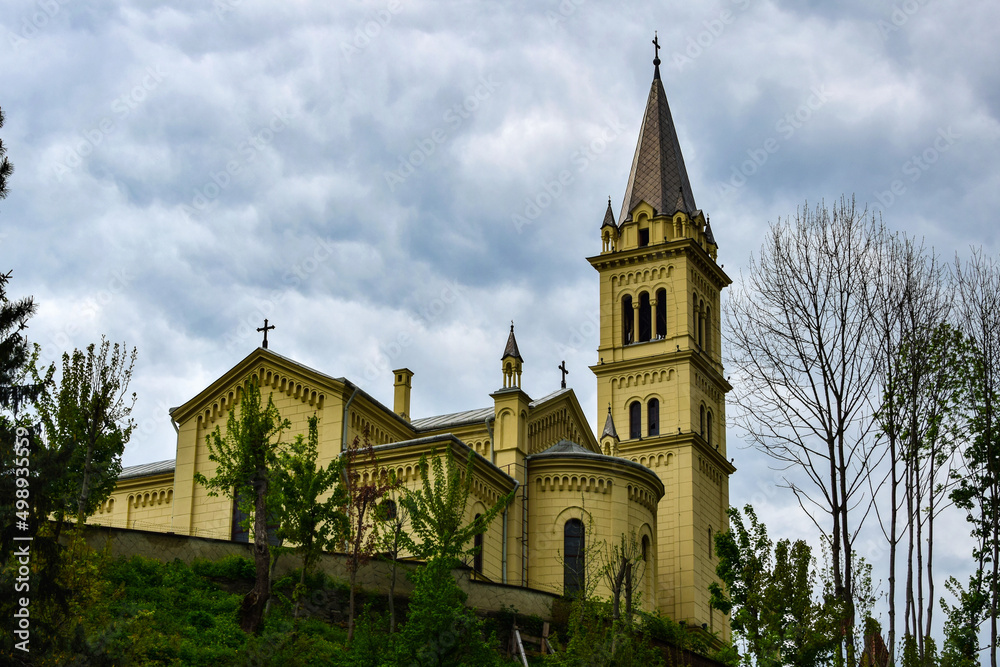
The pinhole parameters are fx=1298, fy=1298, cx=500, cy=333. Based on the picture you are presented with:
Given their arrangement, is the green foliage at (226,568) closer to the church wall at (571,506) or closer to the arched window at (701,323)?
the church wall at (571,506)

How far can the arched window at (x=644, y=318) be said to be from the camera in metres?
62.0

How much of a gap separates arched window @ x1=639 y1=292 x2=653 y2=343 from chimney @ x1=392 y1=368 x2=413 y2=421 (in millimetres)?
12842

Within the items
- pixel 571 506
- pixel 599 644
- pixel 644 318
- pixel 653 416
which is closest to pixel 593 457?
pixel 571 506

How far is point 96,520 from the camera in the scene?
52406 mm

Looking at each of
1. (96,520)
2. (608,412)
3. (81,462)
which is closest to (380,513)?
(81,462)

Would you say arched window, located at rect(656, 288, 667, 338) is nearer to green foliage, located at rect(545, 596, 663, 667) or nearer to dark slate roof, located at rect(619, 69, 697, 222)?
dark slate roof, located at rect(619, 69, 697, 222)

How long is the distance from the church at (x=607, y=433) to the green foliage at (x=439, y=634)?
974 cm

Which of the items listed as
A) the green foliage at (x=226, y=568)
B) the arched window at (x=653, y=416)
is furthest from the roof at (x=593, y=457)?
the green foliage at (x=226, y=568)

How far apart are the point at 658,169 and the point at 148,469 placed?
28.8 m

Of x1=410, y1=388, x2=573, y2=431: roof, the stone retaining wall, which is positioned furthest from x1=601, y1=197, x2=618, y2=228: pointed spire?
the stone retaining wall

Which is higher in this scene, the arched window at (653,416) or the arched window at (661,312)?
the arched window at (661,312)

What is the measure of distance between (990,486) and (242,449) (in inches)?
728

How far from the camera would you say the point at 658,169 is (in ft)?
215

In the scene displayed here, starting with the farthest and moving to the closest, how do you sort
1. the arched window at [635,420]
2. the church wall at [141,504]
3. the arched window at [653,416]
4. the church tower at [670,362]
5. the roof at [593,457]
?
the arched window at [635,420] < the arched window at [653,416] < the church tower at [670,362] < the church wall at [141,504] < the roof at [593,457]
